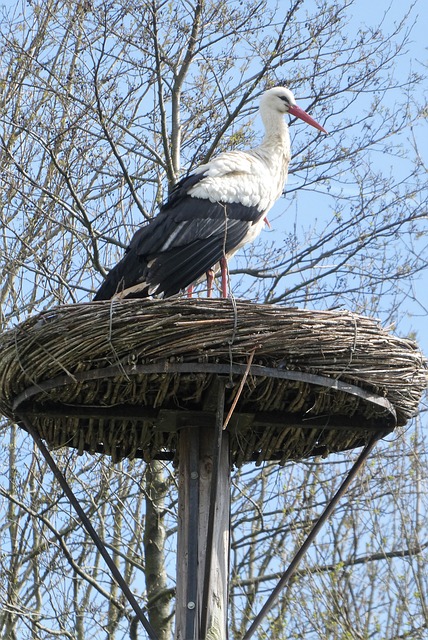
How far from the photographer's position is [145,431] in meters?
5.69

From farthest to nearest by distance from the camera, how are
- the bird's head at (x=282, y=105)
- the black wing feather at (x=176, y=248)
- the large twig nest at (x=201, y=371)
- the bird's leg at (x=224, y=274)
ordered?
the bird's head at (x=282, y=105) < the bird's leg at (x=224, y=274) < the black wing feather at (x=176, y=248) < the large twig nest at (x=201, y=371)

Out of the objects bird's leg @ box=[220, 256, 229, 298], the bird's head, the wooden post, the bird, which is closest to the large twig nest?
the wooden post

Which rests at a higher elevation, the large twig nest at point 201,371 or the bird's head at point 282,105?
the bird's head at point 282,105

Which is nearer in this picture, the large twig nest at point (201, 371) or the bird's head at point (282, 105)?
the large twig nest at point (201, 371)

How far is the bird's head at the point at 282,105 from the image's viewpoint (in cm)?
855

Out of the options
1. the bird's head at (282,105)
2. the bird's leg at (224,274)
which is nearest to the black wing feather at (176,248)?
the bird's leg at (224,274)

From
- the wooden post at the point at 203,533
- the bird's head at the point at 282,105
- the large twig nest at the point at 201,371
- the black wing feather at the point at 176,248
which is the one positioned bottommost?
the wooden post at the point at 203,533

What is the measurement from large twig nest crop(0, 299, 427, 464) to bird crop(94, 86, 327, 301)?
1.08 meters

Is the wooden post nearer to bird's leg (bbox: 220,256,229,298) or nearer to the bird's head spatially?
bird's leg (bbox: 220,256,229,298)

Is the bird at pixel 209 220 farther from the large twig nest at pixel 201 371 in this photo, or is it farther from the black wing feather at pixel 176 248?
the large twig nest at pixel 201 371

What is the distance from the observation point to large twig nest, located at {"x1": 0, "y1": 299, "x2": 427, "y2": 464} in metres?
5.04

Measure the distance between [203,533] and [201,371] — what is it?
82 centimetres

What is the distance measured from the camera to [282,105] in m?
8.55

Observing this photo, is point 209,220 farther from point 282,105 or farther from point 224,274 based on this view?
point 282,105
